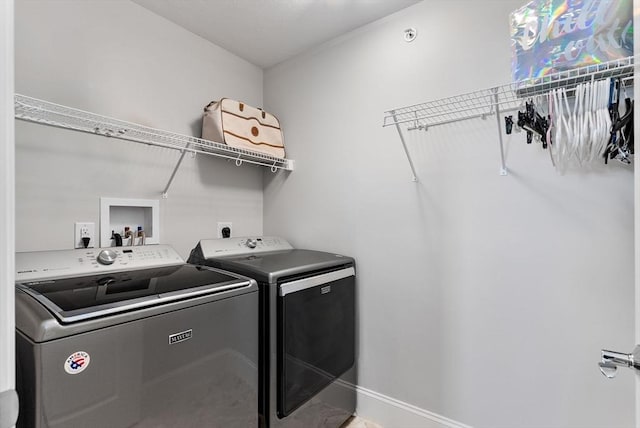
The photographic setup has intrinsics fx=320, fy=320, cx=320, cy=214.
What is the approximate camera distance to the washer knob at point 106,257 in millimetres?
1423

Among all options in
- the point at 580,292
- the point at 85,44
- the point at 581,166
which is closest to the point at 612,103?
the point at 581,166

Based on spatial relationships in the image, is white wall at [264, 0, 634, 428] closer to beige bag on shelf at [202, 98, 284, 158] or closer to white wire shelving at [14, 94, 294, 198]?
beige bag on shelf at [202, 98, 284, 158]

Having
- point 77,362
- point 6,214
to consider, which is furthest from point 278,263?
point 6,214

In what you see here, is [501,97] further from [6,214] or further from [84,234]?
[84,234]

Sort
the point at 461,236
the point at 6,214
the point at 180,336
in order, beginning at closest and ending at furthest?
1. the point at 6,214
2. the point at 180,336
3. the point at 461,236

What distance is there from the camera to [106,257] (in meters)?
1.44

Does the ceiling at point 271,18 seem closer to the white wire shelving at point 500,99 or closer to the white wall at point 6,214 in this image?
the white wire shelving at point 500,99

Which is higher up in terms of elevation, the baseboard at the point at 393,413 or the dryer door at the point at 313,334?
the dryer door at the point at 313,334

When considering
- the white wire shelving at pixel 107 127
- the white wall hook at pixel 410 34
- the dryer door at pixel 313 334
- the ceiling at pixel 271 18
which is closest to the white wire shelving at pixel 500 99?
the white wall hook at pixel 410 34

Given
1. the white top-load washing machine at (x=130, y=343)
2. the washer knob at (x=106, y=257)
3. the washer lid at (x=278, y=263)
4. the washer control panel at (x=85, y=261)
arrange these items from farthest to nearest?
the washer lid at (x=278, y=263), the washer knob at (x=106, y=257), the washer control panel at (x=85, y=261), the white top-load washing machine at (x=130, y=343)

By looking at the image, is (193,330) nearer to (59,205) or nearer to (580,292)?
(59,205)

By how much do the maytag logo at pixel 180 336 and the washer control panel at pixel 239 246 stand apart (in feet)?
2.14

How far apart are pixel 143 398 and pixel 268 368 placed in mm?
564

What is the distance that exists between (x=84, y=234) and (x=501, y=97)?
7.00 ft
